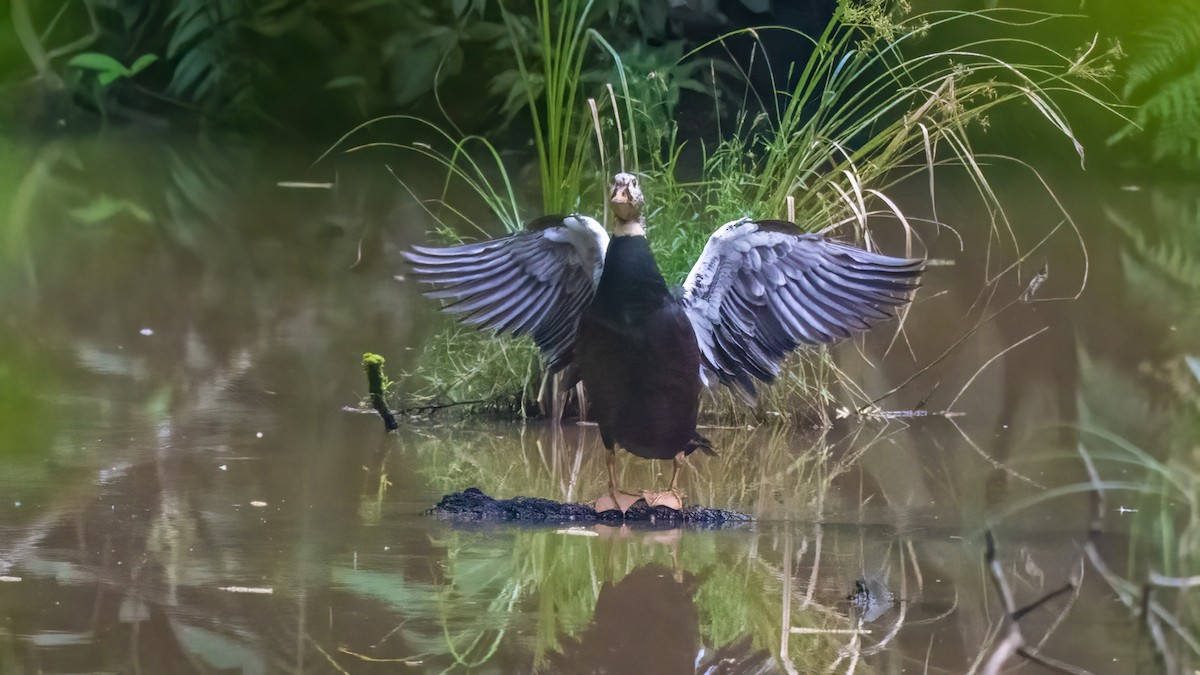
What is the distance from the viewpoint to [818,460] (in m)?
2.95

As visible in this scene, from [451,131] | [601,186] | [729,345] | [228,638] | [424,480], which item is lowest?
[228,638]

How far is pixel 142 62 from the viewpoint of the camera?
251 inches

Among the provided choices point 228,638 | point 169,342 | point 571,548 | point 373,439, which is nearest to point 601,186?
point 373,439

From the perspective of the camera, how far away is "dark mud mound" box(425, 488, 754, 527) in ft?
7.68

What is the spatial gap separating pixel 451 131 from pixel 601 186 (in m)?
2.73

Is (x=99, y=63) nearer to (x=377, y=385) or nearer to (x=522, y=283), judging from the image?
(x=377, y=385)

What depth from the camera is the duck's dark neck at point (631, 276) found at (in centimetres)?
223

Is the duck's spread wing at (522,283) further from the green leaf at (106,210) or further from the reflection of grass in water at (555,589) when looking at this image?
the green leaf at (106,210)

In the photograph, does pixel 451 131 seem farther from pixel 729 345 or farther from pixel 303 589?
pixel 303 589

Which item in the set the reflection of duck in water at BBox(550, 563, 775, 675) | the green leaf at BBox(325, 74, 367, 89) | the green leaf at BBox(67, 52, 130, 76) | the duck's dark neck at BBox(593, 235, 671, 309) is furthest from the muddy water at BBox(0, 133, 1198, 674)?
the green leaf at BBox(67, 52, 130, 76)

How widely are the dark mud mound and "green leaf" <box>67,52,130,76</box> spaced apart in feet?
15.8

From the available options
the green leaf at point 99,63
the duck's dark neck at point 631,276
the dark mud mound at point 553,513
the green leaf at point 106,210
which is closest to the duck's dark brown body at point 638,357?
the duck's dark neck at point 631,276

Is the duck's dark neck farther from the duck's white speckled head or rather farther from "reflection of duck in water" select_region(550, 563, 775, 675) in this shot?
"reflection of duck in water" select_region(550, 563, 775, 675)

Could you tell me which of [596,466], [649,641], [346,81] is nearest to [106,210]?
[346,81]
